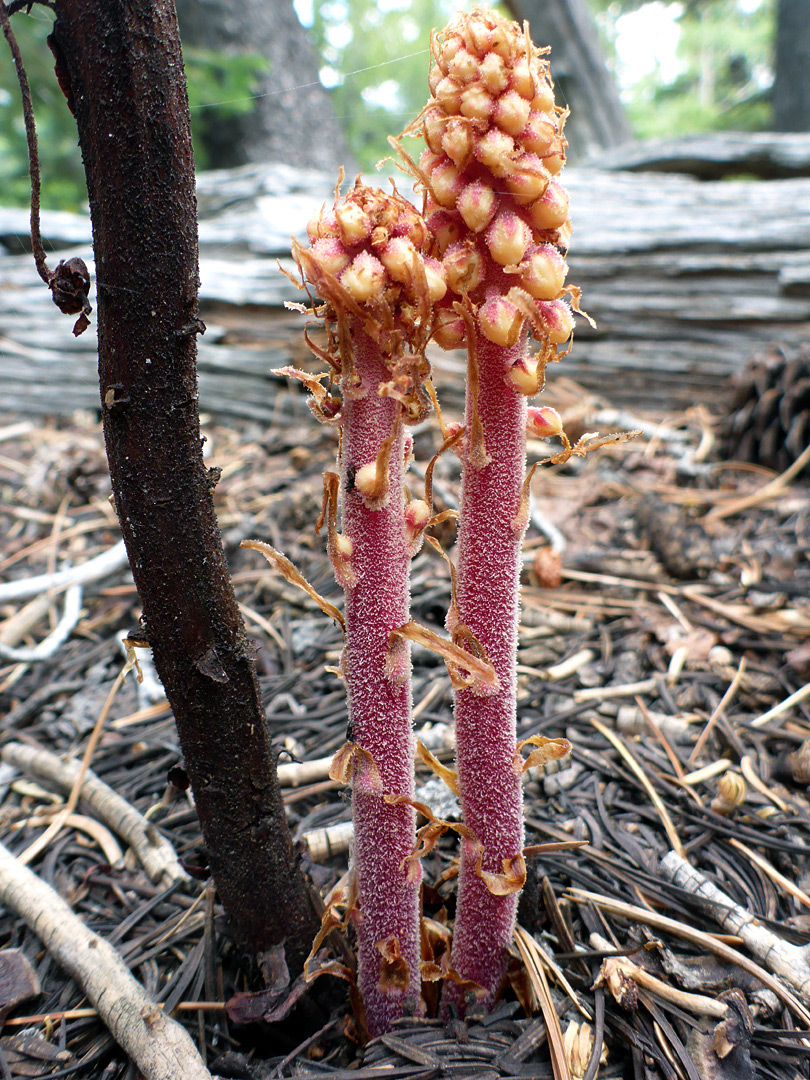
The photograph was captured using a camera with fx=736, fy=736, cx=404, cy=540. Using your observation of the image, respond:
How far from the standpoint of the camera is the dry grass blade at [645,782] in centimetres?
187

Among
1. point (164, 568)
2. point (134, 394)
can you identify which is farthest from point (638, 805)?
point (134, 394)

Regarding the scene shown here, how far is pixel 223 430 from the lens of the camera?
4.40 m

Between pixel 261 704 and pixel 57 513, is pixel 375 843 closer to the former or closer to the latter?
pixel 261 704

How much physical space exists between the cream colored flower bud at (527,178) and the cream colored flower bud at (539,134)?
0.02 m

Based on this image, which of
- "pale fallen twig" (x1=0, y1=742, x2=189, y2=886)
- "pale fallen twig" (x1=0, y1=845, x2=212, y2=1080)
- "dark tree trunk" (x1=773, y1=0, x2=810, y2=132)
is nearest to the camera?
"pale fallen twig" (x1=0, y1=845, x2=212, y2=1080)

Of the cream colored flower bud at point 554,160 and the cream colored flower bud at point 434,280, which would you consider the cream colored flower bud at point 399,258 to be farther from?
the cream colored flower bud at point 554,160

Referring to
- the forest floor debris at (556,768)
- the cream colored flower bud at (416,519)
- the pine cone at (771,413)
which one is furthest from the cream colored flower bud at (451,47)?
the pine cone at (771,413)

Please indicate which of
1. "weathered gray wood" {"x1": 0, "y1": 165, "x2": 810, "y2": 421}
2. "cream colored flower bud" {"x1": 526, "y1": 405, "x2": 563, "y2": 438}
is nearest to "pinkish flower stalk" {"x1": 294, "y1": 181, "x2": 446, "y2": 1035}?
"cream colored flower bud" {"x1": 526, "y1": 405, "x2": 563, "y2": 438}

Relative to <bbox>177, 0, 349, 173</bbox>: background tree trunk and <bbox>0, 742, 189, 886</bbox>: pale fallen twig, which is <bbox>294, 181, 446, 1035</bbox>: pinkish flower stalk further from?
<bbox>177, 0, 349, 173</bbox>: background tree trunk

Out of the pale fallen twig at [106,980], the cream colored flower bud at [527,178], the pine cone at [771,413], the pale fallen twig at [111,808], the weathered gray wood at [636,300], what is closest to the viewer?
the cream colored flower bud at [527,178]

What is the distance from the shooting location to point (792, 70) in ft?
29.5

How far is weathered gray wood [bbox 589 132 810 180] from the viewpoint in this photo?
4.87m

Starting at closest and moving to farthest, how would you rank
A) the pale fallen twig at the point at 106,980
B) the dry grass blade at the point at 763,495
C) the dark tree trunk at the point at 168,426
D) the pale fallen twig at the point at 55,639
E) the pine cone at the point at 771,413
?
the dark tree trunk at the point at 168,426 → the pale fallen twig at the point at 106,980 → the pale fallen twig at the point at 55,639 → the dry grass blade at the point at 763,495 → the pine cone at the point at 771,413

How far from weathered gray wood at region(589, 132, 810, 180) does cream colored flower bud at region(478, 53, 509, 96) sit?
4844 mm
